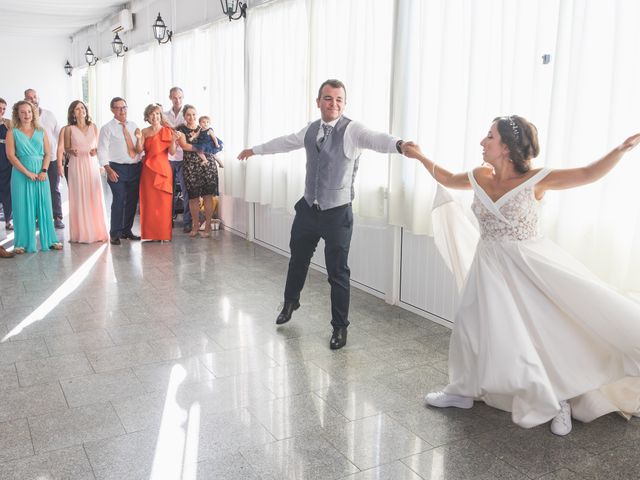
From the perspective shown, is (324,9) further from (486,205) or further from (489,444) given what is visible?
(489,444)

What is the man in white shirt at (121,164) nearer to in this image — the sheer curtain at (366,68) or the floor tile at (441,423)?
→ the sheer curtain at (366,68)

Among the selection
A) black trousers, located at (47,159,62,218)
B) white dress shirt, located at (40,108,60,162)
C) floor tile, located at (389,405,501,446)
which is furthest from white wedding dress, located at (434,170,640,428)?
white dress shirt, located at (40,108,60,162)

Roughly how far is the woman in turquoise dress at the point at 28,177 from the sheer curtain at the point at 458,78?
3.87 metres

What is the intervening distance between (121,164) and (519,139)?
5245 mm

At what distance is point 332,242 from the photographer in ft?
12.3

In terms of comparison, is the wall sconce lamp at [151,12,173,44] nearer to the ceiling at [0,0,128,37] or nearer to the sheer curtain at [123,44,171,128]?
the sheer curtain at [123,44,171,128]

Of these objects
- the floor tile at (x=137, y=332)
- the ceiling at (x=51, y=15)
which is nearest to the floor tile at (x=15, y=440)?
the floor tile at (x=137, y=332)

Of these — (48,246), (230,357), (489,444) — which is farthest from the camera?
(48,246)

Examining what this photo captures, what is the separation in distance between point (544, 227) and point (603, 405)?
947 millimetres

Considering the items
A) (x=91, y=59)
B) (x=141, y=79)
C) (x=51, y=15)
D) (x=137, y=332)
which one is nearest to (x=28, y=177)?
(x=137, y=332)

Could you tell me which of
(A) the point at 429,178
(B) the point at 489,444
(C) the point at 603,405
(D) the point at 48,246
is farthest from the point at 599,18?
(D) the point at 48,246

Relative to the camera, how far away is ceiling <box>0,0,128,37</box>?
10.7 m

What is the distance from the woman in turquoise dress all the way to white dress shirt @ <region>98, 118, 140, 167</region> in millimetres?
586

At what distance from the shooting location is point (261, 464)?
2.54 meters
